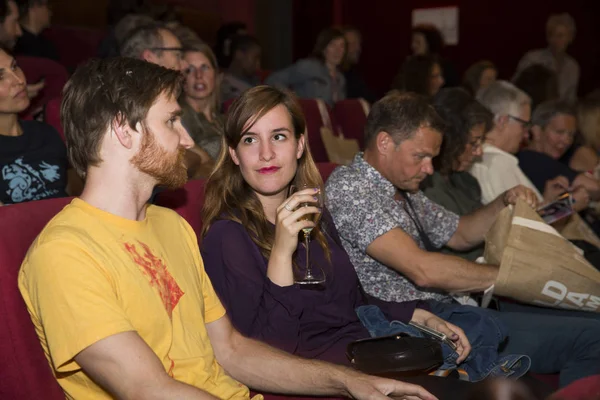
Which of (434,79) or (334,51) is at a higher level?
(334,51)

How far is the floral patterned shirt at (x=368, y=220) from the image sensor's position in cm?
234

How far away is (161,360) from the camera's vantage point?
148cm

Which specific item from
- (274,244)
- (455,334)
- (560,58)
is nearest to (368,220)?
(455,334)

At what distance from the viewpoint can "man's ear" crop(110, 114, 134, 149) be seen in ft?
4.88

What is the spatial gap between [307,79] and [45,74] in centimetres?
251

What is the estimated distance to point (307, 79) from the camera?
5.96m

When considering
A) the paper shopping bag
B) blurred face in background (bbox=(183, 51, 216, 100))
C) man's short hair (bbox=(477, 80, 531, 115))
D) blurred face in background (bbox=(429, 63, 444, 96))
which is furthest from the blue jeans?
blurred face in background (bbox=(429, 63, 444, 96))

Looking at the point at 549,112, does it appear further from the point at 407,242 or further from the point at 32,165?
the point at 32,165

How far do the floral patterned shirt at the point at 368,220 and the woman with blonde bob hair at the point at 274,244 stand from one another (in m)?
0.14

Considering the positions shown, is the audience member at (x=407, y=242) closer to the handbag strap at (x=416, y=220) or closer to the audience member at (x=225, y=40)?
the handbag strap at (x=416, y=220)

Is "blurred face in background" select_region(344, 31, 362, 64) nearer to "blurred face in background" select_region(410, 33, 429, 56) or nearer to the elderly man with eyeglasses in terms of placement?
"blurred face in background" select_region(410, 33, 429, 56)

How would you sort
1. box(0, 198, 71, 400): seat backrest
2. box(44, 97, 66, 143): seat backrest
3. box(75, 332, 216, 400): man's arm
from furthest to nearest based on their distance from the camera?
box(44, 97, 66, 143): seat backrest < box(0, 198, 71, 400): seat backrest < box(75, 332, 216, 400): man's arm

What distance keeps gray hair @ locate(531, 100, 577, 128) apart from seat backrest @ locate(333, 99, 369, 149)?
1.08 metres

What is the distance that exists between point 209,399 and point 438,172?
208 centimetres
